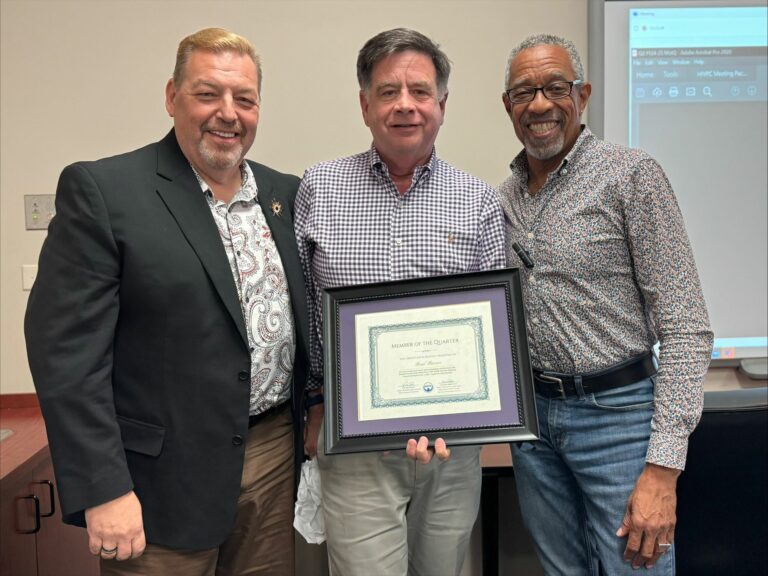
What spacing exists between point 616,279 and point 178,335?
0.90 m

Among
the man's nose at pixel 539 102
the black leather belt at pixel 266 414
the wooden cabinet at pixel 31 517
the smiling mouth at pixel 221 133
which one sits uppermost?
the man's nose at pixel 539 102

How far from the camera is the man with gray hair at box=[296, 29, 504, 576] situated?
4.46 feet

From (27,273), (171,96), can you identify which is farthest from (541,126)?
(27,273)

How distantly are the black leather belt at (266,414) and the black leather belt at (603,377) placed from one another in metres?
0.59

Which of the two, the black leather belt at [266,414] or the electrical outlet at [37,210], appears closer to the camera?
the black leather belt at [266,414]

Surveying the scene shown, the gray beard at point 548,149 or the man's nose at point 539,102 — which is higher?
the man's nose at point 539,102

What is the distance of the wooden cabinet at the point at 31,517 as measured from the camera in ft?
5.47

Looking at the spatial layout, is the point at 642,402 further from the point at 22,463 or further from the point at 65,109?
the point at 65,109

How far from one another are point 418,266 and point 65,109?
157 cm

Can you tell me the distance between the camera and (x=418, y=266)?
4.52 ft

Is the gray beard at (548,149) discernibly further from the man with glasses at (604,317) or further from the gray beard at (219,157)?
the gray beard at (219,157)

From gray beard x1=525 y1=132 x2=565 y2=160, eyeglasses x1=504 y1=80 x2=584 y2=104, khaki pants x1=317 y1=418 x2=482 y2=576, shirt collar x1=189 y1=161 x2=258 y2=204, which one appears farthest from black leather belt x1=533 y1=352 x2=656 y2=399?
shirt collar x1=189 y1=161 x2=258 y2=204

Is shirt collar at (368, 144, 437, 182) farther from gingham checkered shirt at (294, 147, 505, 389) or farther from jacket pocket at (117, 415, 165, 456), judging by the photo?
jacket pocket at (117, 415, 165, 456)

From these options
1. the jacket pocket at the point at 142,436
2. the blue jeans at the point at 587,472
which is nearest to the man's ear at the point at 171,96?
the jacket pocket at the point at 142,436
